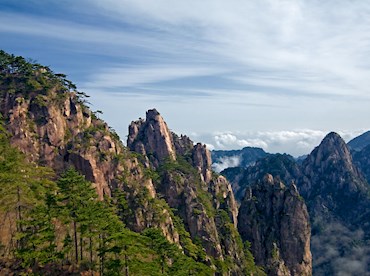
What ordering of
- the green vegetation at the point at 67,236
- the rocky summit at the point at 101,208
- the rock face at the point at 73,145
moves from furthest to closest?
1. the rock face at the point at 73,145
2. the rocky summit at the point at 101,208
3. the green vegetation at the point at 67,236

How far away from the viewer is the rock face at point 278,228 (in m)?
178

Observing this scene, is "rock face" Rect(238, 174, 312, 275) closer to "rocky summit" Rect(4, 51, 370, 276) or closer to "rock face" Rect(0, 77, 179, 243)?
"rocky summit" Rect(4, 51, 370, 276)

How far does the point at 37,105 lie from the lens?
117938mm

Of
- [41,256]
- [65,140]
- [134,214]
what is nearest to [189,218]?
[134,214]

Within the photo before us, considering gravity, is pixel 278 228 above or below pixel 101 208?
below

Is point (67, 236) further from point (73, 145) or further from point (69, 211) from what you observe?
point (73, 145)

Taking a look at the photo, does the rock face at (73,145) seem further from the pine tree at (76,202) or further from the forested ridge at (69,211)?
the pine tree at (76,202)

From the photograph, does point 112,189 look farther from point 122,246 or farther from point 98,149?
point 122,246

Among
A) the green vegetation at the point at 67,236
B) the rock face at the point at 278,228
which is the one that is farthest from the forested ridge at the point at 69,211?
the rock face at the point at 278,228

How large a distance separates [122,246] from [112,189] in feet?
215

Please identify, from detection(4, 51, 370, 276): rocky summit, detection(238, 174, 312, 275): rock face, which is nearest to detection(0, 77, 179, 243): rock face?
detection(4, 51, 370, 276): rocky summit

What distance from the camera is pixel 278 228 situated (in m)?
184

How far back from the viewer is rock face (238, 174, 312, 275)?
586 ft

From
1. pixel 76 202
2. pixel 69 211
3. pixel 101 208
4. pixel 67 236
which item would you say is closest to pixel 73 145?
pixel 101 208
